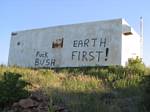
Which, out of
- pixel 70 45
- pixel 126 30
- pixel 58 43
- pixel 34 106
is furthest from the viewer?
pixel 58 43

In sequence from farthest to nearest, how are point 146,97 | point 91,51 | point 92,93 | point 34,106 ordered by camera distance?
1. point 91,51
2. point 92,93
3. point 146,97
4. point 34,106

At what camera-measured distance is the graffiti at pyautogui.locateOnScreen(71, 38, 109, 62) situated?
2425cm

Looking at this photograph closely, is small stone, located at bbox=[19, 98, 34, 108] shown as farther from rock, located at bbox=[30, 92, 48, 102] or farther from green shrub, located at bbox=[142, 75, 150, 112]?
green shrub, located at bbox=[142, 75, 150, 112]

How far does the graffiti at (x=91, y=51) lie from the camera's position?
79.6 feet

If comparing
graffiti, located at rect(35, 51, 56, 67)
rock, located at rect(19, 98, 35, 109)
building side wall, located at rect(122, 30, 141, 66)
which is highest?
building side wall, located at rect(122, 30, 141, 66)

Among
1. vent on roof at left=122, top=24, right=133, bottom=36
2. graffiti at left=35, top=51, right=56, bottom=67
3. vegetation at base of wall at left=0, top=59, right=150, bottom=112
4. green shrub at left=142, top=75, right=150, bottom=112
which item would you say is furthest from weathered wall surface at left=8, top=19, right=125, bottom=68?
green shrub at left=142, top=75, right=150, bottom=112

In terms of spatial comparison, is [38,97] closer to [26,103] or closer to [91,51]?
[26,103]

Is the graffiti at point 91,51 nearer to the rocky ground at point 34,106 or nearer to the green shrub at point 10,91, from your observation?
the green shrub at point 10,91

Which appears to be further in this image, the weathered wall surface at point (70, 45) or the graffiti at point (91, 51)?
the graffiti at point (91, 51)

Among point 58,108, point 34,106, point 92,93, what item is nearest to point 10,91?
point 34,106

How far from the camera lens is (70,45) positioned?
84.8 ft

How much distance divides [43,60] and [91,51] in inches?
147

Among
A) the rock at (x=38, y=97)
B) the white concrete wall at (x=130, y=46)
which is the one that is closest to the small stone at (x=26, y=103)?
the rock at (x=38, y=97)

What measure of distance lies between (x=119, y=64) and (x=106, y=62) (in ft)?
3.17
